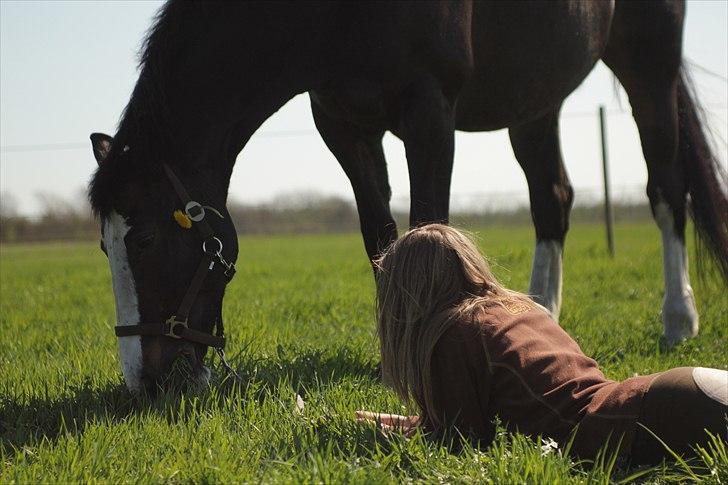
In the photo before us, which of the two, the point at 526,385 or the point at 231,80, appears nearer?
the point at 526,385

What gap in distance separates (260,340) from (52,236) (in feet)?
93.9

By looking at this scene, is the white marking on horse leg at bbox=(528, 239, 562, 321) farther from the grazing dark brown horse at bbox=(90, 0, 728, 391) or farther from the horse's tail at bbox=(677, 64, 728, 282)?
the horse's tail at bbox=(677, 64, 728, 282)

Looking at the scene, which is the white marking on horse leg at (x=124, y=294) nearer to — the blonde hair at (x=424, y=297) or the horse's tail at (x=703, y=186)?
the blonde hair at (x=424, y=297)

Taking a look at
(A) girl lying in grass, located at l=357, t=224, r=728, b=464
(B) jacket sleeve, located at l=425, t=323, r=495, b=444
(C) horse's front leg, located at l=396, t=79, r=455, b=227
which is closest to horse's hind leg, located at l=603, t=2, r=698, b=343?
(C) horse's front leg, located at l=396, t=79, r=455, b=227

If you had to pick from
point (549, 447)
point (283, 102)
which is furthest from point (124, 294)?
point (549, 447)

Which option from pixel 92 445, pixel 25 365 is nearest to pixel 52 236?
pixel 25 365

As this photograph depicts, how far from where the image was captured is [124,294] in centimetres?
329

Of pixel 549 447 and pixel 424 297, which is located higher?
pixel 424 297

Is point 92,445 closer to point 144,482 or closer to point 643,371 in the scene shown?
point 144,482

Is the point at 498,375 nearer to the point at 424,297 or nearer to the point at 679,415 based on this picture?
the point at 424,297

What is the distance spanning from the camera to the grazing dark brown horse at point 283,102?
3.31 meters

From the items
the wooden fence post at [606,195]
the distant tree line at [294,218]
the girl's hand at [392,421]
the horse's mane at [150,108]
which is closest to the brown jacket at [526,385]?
the girl's hand at [392,421]

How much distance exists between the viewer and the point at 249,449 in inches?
101

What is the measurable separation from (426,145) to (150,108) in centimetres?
129
